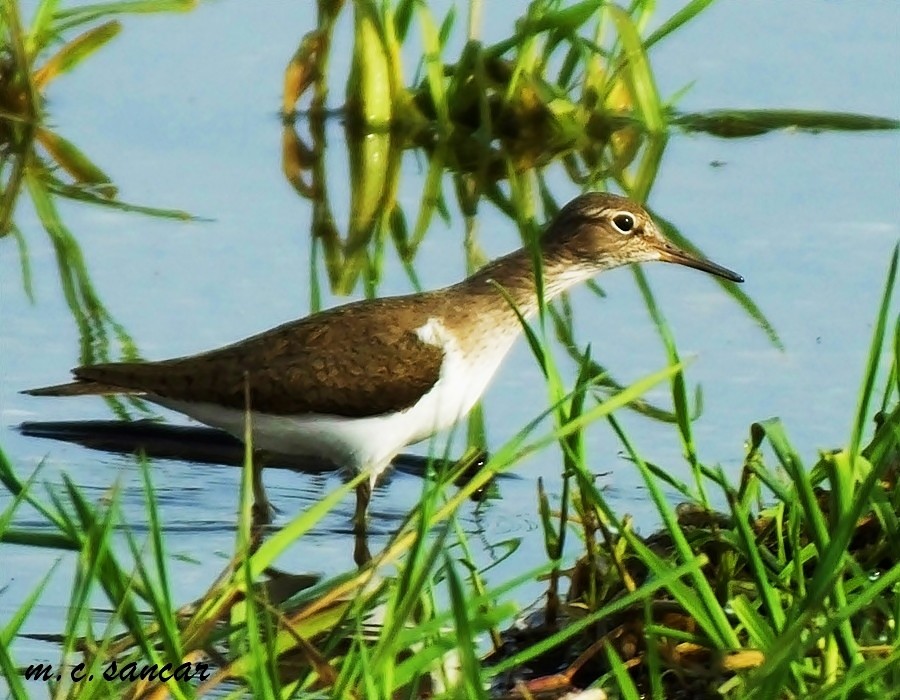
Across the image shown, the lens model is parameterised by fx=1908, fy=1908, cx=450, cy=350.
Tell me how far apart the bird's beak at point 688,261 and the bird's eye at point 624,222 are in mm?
134

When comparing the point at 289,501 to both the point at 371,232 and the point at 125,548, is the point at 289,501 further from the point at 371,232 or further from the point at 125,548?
the point at 371,232

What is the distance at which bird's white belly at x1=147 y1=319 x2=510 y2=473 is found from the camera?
591 centimetres

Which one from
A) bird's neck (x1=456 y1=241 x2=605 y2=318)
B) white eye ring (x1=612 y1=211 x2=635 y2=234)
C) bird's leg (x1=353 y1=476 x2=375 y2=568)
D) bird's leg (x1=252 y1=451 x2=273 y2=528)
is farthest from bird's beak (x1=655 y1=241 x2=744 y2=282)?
bird's leg (x1=252 y1=451 x2=273 y2=528)

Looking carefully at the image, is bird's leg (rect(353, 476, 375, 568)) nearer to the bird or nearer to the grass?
the bird

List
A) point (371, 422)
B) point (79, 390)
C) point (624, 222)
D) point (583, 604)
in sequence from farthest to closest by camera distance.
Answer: point (624, 222) < point (371, 422) < point (79, 390) < point (583, 604)

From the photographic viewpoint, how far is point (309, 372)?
5965 mm

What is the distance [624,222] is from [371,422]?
124 centimetres

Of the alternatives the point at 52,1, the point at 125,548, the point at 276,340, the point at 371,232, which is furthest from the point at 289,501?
the point at 52,1

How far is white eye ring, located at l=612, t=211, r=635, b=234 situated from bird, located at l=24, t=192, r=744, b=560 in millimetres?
654

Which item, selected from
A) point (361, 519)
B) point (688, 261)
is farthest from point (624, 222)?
point (361, 519)

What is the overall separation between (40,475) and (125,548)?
0.81m

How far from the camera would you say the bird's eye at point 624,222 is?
21.5 feet

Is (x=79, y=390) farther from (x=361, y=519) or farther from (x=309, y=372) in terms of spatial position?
(x=361, y=519)

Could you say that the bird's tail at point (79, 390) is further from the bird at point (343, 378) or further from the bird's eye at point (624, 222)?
the bird's eye at point (624, 222)
